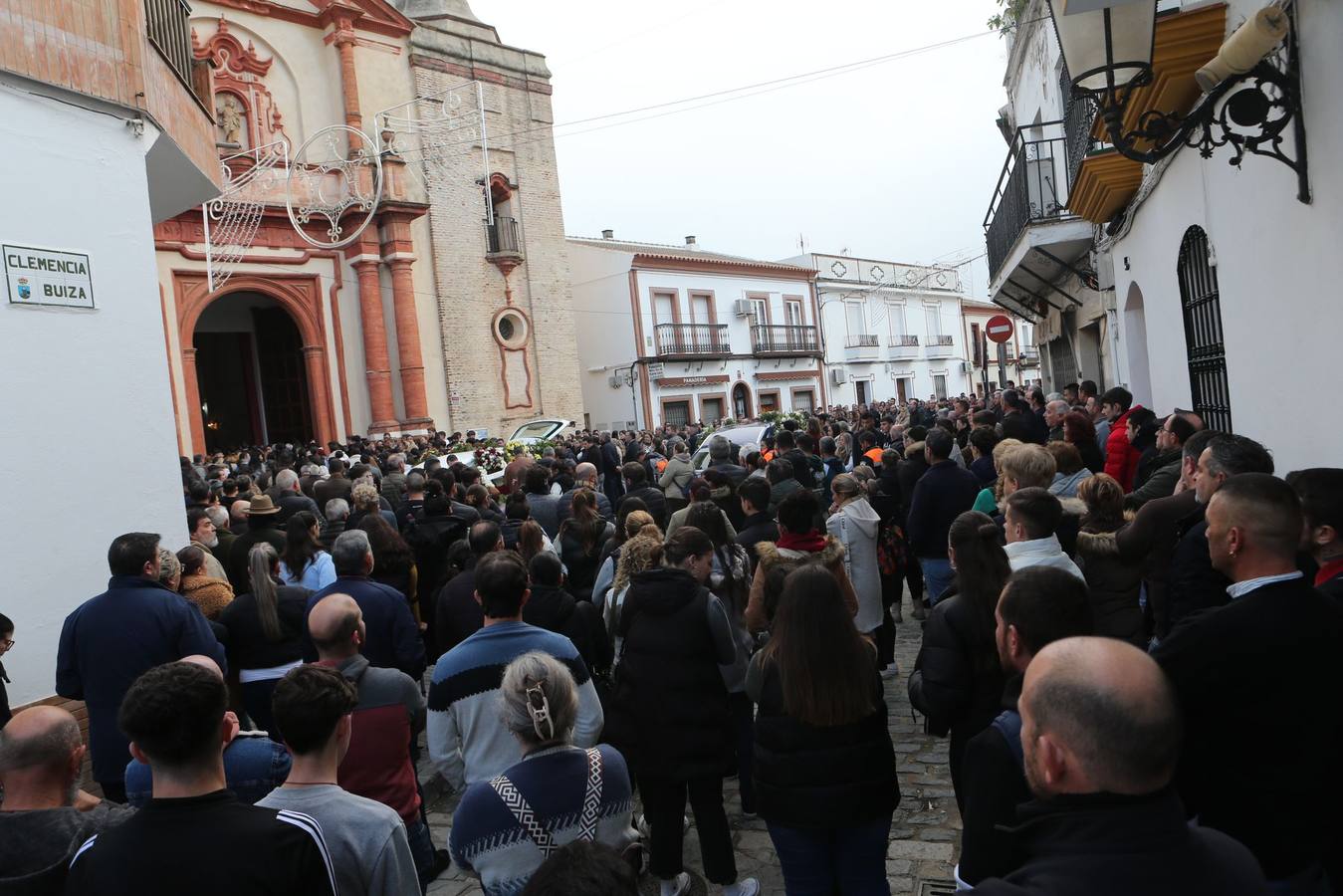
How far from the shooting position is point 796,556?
455 centimetres

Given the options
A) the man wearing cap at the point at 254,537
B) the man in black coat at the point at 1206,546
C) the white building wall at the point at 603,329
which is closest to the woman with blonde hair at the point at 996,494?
the man in black coat at the point at 1206,546

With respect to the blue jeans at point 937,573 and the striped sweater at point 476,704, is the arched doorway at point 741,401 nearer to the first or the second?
the blue jeans at point 937,573

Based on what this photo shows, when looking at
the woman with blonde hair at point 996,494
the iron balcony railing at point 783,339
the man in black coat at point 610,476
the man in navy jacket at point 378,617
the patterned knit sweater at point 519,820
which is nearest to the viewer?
the patterned knit sweater at point 519,820

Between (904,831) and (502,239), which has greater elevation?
(502,239)

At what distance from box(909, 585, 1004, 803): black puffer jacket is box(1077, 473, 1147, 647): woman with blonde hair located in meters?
1.03

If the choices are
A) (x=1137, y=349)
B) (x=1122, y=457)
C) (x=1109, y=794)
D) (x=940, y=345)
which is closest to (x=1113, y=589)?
(x=1109, y=794)

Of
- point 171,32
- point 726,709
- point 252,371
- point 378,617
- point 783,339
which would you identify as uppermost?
point 171,32

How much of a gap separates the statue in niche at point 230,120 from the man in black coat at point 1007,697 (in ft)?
64.2

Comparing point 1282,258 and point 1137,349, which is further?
point 1137,349

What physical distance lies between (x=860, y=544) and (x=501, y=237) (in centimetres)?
1950

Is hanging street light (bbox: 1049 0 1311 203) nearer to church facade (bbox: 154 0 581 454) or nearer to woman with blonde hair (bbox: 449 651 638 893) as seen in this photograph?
woman with blonde hair (bbox: 449 651 638 893)

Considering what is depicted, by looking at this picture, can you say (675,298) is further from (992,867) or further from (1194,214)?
(992,867)

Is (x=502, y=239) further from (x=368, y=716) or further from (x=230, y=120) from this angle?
(x=368, y=716)

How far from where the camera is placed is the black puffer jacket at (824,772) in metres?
2.91
